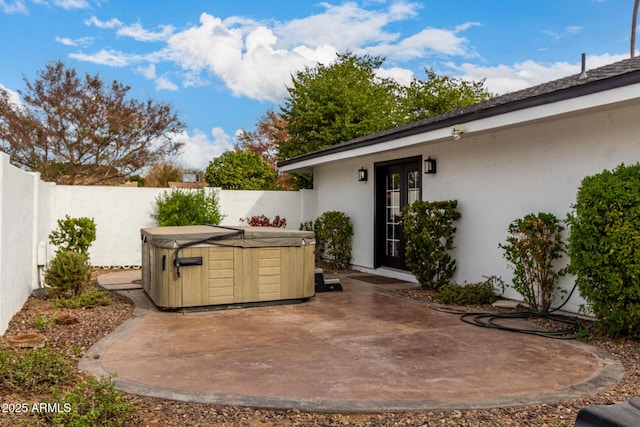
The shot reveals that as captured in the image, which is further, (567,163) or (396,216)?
(396,216)

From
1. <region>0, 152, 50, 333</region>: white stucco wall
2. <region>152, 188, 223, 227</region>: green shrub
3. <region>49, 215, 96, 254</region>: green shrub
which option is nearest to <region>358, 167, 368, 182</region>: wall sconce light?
<region>152, 188, 223, 227</region>: green shrub

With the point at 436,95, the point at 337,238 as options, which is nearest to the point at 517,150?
the point at 337,238

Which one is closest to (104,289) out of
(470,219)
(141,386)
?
(141,386)

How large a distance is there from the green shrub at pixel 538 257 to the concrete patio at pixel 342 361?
1044 mm

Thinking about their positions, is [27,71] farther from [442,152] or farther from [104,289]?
[442,152]

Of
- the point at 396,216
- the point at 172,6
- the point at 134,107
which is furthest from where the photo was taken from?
the point at 134,107

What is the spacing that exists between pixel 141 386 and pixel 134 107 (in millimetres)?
15709

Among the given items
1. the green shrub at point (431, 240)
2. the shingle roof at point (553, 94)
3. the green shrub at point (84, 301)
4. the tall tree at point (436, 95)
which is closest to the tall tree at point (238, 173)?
the tall tree at point (436, 95)

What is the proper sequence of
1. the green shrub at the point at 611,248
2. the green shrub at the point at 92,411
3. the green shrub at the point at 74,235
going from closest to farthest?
1. the green shrub at the point at 92,411
2. the green shrub at the point at 611,248
3. the green shrub at the point at 74,235

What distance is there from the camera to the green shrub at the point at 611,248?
4.43m

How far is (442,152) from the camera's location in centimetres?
816

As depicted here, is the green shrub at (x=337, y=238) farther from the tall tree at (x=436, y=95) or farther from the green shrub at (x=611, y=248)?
the tall tree at (x=436, y=95)

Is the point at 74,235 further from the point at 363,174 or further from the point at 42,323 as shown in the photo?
the point at 363,174

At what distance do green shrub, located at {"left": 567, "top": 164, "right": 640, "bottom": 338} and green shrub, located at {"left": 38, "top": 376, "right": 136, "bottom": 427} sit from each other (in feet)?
13.5
